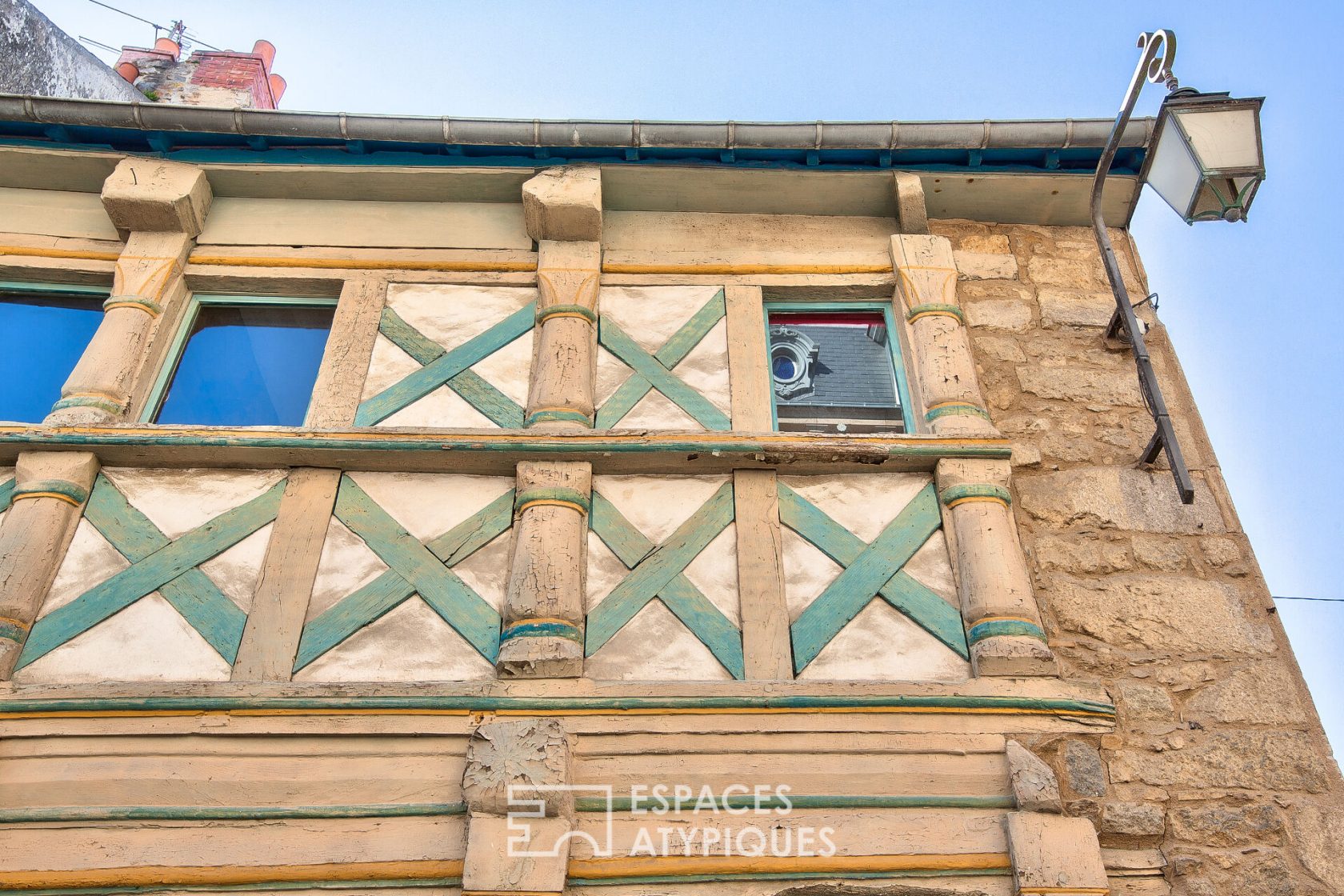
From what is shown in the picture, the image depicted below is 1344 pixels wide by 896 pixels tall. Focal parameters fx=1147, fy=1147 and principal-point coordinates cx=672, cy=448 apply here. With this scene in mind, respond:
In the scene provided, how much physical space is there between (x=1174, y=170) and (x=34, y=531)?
3752 millimetres

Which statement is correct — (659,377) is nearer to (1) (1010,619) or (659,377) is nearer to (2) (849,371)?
(2) (849,371)

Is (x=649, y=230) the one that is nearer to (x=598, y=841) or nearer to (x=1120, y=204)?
(x=1120, y=204)

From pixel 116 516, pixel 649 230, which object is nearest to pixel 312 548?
pixel 116 516

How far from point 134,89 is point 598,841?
10028mm

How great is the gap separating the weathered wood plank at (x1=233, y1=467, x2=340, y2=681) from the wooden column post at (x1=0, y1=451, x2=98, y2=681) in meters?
0.61

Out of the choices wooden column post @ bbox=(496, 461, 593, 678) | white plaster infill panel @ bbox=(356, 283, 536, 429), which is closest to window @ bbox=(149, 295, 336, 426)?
white plaster infill panel @ bbox=(356, 283, 536, 429)

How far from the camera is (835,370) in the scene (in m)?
4.25

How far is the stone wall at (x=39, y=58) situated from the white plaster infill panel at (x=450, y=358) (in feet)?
15.7

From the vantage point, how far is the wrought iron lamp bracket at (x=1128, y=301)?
3.58 m

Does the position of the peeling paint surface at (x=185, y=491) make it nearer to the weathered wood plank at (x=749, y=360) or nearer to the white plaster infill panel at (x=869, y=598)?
the weathered wood plank at (x=749, y=360)

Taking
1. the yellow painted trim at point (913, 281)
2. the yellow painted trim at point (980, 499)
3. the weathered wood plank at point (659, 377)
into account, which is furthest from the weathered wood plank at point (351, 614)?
the yellow painted trim at point (913, 281)

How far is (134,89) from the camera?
10.6 metres

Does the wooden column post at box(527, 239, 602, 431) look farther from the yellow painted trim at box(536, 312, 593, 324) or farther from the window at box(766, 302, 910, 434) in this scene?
the window at box(766, 302, 910, 434)

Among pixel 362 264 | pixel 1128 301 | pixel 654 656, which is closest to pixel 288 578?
pixel 654 656
